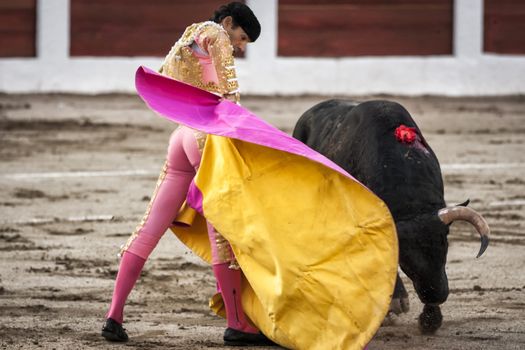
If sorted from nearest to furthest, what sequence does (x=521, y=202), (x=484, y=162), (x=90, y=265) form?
(x=90, y=265), (x=521, y=202), (x=484, y=162)

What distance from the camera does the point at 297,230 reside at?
3.63 m

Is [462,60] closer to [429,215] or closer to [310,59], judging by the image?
[310,59]

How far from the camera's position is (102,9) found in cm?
1125

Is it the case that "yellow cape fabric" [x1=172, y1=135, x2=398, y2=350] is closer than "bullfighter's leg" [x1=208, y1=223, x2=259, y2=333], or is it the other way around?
"yellow cape fabric" [x1=172, y1=135, x2=398, y2=350]

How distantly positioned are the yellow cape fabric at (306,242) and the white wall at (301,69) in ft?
24.3

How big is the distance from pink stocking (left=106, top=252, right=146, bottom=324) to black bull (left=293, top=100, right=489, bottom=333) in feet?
2.60

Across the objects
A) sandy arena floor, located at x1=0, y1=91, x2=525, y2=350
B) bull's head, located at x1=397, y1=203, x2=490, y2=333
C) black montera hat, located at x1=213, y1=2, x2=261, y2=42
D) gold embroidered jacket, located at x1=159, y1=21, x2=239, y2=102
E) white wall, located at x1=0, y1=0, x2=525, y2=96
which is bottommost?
sandy arena floor, located at x1=0, y1=91, x2=525, y2=350

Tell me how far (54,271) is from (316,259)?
182 cm

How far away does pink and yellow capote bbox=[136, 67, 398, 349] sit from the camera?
3.57 metres

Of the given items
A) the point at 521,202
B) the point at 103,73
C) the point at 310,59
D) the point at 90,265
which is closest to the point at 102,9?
the point at 103,73

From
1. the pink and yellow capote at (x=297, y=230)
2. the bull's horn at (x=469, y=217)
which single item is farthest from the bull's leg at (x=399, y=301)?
the pink and yellow capote at (x=297, y=230)

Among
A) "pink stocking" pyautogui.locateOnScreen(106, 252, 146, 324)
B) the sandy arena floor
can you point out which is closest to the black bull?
the sandy arena floor

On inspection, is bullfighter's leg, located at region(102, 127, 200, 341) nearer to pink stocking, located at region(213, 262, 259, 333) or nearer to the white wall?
pink stocking, located at region(213, 262, 259, 333)

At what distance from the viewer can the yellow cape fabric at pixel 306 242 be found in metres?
3.57
